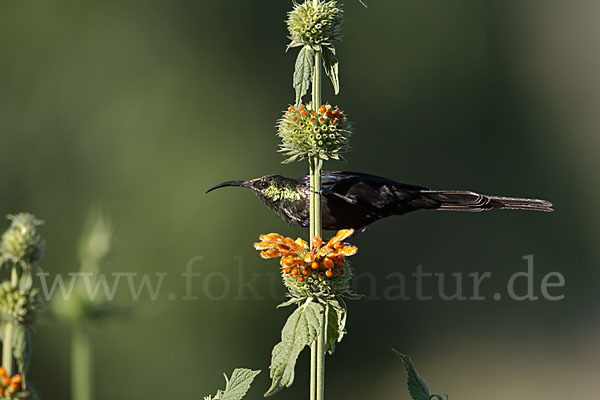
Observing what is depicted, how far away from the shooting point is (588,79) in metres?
7.41

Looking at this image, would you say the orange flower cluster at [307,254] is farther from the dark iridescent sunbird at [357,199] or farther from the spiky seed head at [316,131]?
the dark iridescent sunbird at [357,199]

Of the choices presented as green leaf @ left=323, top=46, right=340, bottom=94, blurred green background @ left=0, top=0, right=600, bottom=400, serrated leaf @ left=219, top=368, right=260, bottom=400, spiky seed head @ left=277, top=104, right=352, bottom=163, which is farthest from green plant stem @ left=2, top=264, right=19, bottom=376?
blurred green background @ left=0, top=0, right=600, bottom=400

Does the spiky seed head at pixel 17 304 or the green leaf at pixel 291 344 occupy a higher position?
the spiky seed head at pixel 17 304

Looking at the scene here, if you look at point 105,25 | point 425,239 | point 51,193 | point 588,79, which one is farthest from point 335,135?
point 588,79

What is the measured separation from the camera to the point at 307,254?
120 centimetres

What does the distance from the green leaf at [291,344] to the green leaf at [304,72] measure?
36 centimetres

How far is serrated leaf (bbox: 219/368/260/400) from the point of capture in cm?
114

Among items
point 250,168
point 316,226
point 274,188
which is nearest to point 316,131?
point 316,226

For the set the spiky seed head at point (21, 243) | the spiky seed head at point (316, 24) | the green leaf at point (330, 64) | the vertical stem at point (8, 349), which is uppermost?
the spiky seed head at point (316, 24)

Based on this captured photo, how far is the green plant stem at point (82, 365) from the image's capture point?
105 centimetres

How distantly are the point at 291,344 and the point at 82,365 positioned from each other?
0.34 m

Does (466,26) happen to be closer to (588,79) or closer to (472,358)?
(588,79)

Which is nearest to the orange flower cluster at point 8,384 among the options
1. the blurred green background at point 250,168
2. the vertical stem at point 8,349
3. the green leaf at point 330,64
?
the vertical stem at point 8,349

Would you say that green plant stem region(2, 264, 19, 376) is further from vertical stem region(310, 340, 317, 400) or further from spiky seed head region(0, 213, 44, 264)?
vertical stem region(310, 340, 317, 400)
